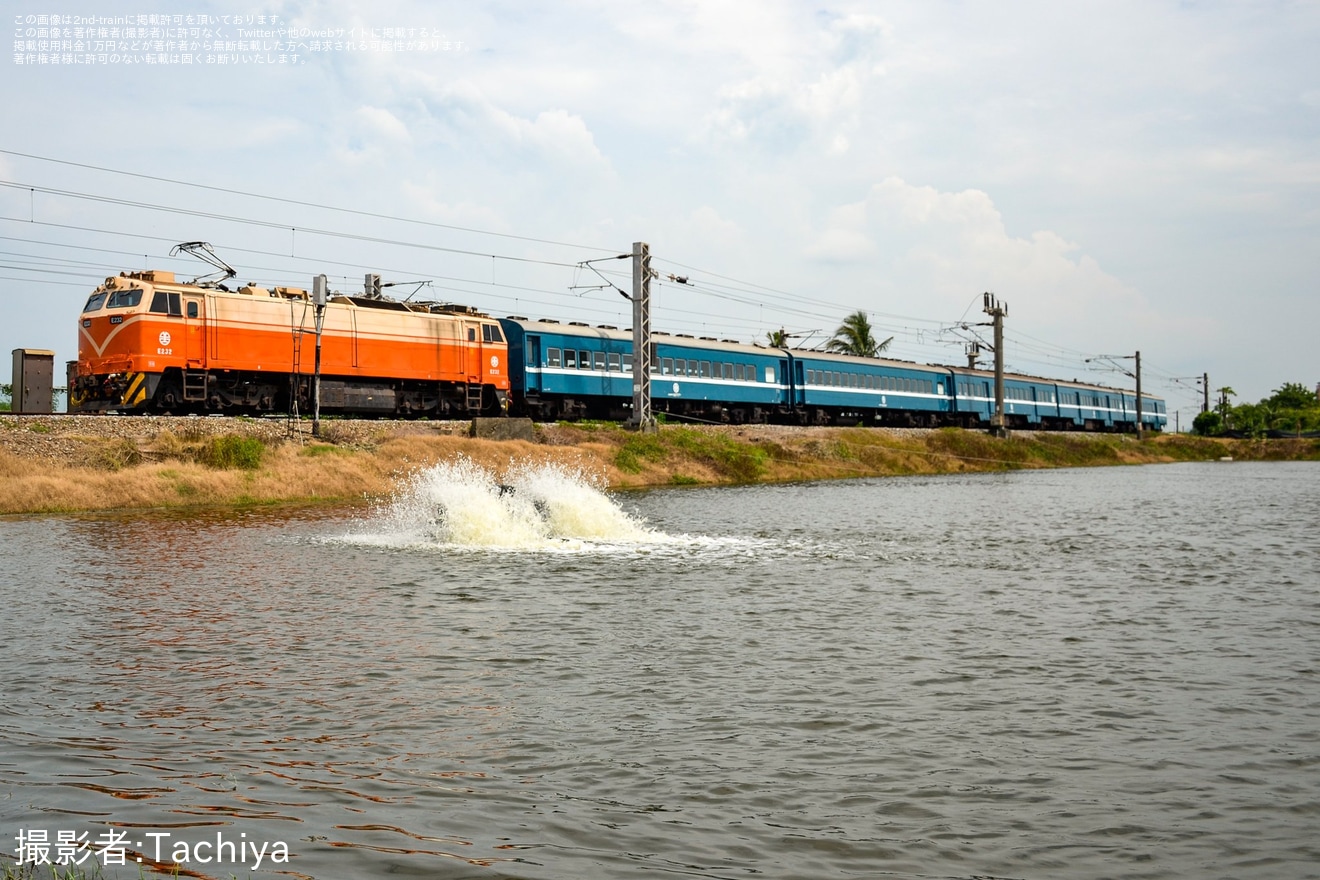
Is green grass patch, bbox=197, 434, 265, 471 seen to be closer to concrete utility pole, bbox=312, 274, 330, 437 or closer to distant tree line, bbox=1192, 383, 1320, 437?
concrete utility pole, bbox=312, 274, 330, 437

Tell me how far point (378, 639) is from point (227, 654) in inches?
58.3

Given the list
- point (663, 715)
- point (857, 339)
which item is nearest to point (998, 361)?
point (857, 339)

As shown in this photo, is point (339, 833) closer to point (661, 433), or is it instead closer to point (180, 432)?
point (180, 432)

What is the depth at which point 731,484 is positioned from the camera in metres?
46.7

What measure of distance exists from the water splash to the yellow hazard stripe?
42.1 feet

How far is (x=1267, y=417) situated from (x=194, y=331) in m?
125

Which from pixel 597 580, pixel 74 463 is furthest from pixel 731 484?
pixel 597 580

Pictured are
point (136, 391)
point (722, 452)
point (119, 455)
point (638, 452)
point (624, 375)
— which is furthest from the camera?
point (624, 375)

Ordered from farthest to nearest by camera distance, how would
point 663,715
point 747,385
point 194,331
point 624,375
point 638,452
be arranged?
1. point 747,385
2. point 624,375
3. point 638,452
4. point 194,331
5. point 663,715

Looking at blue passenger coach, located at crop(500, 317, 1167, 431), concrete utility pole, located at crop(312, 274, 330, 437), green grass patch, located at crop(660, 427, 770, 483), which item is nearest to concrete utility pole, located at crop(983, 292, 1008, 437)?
blue passenger coach, located at crop(500, 317, 1167, 431)

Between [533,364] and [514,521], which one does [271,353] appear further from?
[514,521]

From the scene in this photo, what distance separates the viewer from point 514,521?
22.3 meters

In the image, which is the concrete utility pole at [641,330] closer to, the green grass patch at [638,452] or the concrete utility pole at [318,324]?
the green grass patch at [638,452]

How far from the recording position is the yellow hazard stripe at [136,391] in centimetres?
3369
